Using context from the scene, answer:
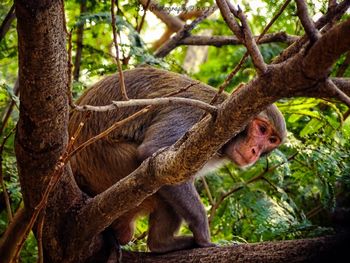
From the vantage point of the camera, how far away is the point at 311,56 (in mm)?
2420

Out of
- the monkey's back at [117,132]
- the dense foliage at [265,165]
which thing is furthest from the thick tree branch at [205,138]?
the dense foliage at [265,165]

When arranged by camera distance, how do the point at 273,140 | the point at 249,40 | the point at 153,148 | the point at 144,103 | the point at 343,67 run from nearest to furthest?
the point at 249,40 → the point at 144,103 → the point at 153,148 → the point at 273,140 → the point at 343,67

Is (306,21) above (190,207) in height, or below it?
above

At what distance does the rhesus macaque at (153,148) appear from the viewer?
490 cm

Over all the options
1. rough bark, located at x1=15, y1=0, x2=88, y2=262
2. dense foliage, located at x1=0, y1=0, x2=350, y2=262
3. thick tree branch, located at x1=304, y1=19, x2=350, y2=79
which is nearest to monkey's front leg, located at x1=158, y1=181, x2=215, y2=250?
dense foliage, located at x1=0, y1=0, x2=350, y2=262

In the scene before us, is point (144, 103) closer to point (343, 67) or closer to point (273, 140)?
point (273, 140)

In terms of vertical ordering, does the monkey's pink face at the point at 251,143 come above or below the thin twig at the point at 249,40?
below

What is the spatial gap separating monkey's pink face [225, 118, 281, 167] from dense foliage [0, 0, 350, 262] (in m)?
0.39

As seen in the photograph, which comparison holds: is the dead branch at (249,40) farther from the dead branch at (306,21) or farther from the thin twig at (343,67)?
the thin twig at (343,67)

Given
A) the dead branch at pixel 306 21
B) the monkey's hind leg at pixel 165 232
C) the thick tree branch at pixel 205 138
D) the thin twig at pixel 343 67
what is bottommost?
the monkey's hind leg at pixel 165 232

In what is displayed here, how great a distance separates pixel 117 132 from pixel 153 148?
467 millimetres

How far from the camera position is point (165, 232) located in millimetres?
4957

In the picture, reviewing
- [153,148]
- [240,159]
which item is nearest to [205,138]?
[153,148]

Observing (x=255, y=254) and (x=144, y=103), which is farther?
(x=255, y=254)
